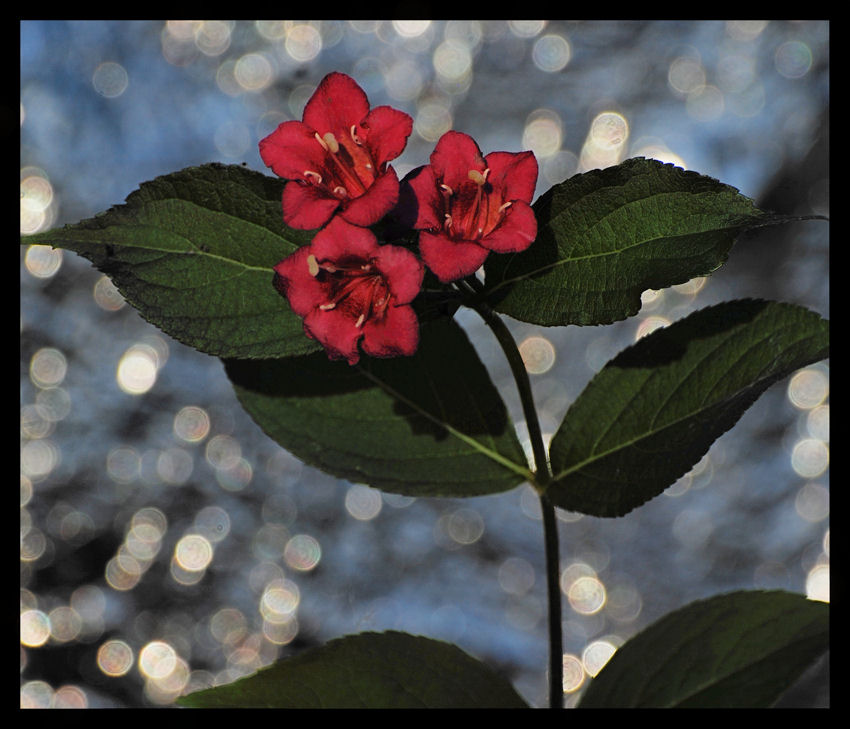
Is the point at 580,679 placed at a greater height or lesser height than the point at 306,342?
lesser

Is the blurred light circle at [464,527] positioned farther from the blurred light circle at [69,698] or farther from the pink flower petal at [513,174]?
the pink flower petal at [513,174]

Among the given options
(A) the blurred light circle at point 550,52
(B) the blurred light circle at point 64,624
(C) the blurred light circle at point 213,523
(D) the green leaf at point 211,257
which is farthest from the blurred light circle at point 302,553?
(A) the blurred light circle at point 550,52

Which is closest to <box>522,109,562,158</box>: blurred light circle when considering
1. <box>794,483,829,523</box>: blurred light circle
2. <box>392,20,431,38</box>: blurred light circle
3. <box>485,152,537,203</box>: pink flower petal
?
<box>392,20,431,38</box>: blurred light circle

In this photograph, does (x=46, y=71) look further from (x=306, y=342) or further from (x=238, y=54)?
(x=306, y=342)

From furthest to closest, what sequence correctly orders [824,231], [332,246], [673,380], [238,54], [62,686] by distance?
[238,54] < [824,231] < [62,686] < [673,380] < [332,246]

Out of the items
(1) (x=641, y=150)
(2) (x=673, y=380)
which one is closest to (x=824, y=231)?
(1) (x=641, y=150)

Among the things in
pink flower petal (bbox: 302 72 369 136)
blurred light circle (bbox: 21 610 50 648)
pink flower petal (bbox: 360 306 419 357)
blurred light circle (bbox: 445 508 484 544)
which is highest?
pink flower petal (bbox: 302 72 369 136)

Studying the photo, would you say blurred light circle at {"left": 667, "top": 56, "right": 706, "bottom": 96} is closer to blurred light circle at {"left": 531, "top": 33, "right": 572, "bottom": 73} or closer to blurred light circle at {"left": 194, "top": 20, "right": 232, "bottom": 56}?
blurred light circle at {"left": 531, "top": 33, "right": 572, "bottom": 73}

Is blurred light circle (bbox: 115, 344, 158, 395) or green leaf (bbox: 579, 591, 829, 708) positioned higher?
blurred light circle (bbox: 115, 344, 158, 395)
